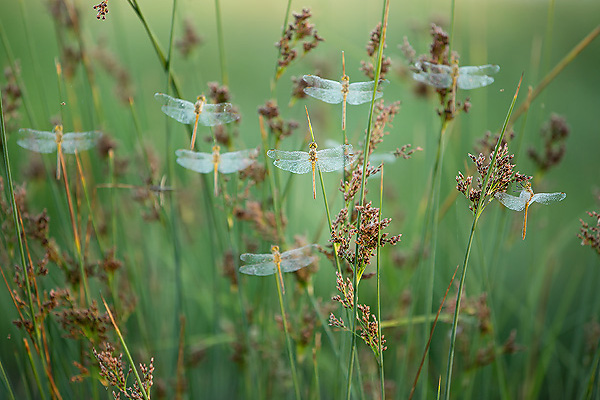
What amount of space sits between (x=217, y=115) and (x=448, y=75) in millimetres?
409

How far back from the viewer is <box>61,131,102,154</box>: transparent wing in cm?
94

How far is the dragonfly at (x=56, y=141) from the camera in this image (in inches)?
36.7

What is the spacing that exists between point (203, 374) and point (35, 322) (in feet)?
3.18

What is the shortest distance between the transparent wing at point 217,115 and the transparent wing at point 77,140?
197mm

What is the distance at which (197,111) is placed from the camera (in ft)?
3.01

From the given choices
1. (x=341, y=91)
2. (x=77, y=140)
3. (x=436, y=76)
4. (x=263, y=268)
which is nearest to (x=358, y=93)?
(x=341, y=91)

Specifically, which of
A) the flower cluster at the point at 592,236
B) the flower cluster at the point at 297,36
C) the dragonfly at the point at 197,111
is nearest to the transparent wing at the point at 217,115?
the dragonfly at the point at 197,111

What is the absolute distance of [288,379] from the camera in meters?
1.33

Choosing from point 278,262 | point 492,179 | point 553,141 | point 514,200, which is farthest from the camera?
point 553,141

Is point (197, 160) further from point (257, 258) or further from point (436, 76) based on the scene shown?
point (436, 76)

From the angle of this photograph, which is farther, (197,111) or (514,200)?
(197,111)

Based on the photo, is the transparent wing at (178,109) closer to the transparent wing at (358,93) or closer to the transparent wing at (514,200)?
the transparent wing at (358,93)

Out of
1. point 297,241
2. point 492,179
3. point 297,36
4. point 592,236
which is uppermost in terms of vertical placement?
point 297,36

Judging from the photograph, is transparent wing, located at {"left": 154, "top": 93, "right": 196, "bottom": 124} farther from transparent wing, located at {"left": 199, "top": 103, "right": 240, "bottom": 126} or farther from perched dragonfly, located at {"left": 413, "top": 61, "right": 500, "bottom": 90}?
perched dragonfly, located at {"left": 413, "top": 61, "right": 500, "bottom": 90}
